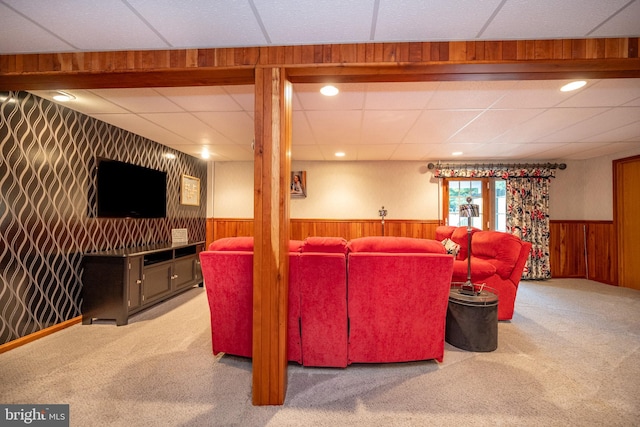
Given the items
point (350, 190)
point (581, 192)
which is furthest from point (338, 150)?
point (581, 192)

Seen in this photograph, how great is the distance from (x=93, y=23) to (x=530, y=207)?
655 cm

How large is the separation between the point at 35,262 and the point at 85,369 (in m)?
1.26

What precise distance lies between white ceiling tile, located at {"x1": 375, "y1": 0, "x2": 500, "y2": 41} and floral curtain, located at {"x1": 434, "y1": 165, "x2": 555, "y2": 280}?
419 centimetres

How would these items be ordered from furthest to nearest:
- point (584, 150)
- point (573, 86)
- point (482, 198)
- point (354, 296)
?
point (482, 198), point (584, 150), point (573, 86), point (354, 296)

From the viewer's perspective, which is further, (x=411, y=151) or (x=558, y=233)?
(x=558, y=233)

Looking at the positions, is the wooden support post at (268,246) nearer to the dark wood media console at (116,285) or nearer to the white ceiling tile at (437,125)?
the white ceiling tile at (437,125)

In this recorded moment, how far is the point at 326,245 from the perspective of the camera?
209 cm

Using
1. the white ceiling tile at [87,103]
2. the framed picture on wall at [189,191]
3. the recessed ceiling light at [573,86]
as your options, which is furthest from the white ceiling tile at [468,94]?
the framed picture on wall at [189,191]

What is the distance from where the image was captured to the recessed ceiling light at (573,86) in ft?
7.39

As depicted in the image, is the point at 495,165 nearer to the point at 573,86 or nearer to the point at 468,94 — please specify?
the point at 573,86

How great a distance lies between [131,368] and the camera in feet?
6.92

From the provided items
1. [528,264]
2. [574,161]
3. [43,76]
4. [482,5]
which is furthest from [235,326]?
[574,161]

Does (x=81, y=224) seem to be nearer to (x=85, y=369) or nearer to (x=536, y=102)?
(x=85, y=369)

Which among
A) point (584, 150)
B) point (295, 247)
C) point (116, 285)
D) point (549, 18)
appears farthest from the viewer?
point (584, 150)
